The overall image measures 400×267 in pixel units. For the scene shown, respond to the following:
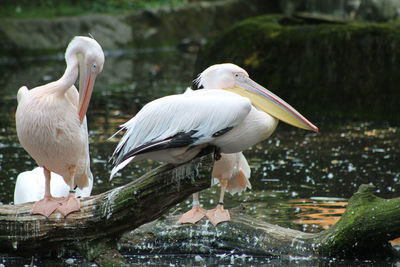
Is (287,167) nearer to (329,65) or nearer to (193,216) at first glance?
(193,216)

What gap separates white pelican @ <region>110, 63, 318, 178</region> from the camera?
4438mm

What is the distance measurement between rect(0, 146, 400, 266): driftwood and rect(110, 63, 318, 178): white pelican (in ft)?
0.37

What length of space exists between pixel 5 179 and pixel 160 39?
1309 centimetres

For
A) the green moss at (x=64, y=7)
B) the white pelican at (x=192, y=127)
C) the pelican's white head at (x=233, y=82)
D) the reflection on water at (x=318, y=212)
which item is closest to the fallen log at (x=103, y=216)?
the white pelican at (x=192, y=127)

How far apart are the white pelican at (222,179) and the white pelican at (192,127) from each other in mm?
476

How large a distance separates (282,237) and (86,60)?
5.52 ft

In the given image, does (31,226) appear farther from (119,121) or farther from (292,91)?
(292,91)

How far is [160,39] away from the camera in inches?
779

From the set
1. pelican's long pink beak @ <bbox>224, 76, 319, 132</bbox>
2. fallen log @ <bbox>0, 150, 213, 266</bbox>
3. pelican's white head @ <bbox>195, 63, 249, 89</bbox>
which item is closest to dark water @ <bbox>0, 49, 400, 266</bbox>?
fallen log @ <bbox>0, 150, 213, 266</bbox>

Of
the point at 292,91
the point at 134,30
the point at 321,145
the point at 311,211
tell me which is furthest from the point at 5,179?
the point at 134,30

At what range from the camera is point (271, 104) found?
194 inches

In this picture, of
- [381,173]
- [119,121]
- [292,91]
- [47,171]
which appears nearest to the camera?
[47,171]

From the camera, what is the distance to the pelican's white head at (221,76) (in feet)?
16.7

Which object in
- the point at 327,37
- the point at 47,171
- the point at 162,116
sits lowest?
the point at 47,171
